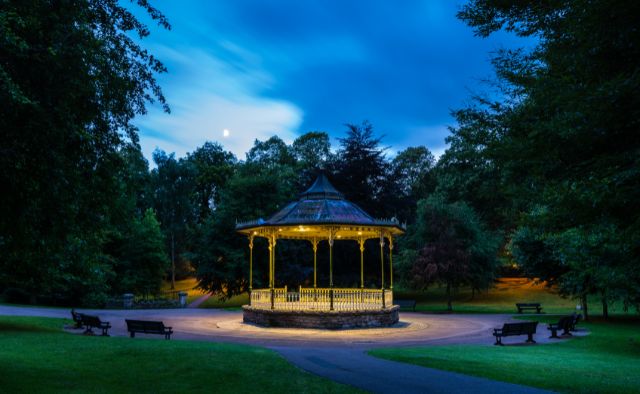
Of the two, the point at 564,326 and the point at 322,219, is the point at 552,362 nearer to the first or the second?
the point at 564,326

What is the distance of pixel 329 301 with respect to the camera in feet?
75.0

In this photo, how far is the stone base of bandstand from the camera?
21.8 metres

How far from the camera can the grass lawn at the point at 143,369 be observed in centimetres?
905

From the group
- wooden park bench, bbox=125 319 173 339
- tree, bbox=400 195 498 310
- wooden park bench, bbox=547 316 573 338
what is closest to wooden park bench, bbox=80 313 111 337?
wooden park bench, bbox=125 319 173 339

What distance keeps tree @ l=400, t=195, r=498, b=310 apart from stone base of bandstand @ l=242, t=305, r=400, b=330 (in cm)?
1198

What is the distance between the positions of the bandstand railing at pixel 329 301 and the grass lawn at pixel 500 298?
16220mm

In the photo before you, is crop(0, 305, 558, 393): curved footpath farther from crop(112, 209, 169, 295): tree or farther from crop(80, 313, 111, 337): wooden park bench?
crop(112, 209, 169, 295): tree

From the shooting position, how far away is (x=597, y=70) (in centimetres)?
706

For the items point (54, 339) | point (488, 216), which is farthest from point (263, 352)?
point (488, 216)

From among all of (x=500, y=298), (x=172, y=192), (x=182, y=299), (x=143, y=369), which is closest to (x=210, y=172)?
(x=172, y=192)

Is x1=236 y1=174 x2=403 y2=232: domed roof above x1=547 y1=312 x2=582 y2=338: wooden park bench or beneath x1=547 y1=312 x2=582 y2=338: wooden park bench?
above

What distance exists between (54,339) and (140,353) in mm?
4794

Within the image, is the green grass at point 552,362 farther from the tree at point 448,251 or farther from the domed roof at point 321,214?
the tree at point 448,251

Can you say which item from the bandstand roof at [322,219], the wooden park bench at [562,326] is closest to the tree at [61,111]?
the bandstand roof at [322,219]
